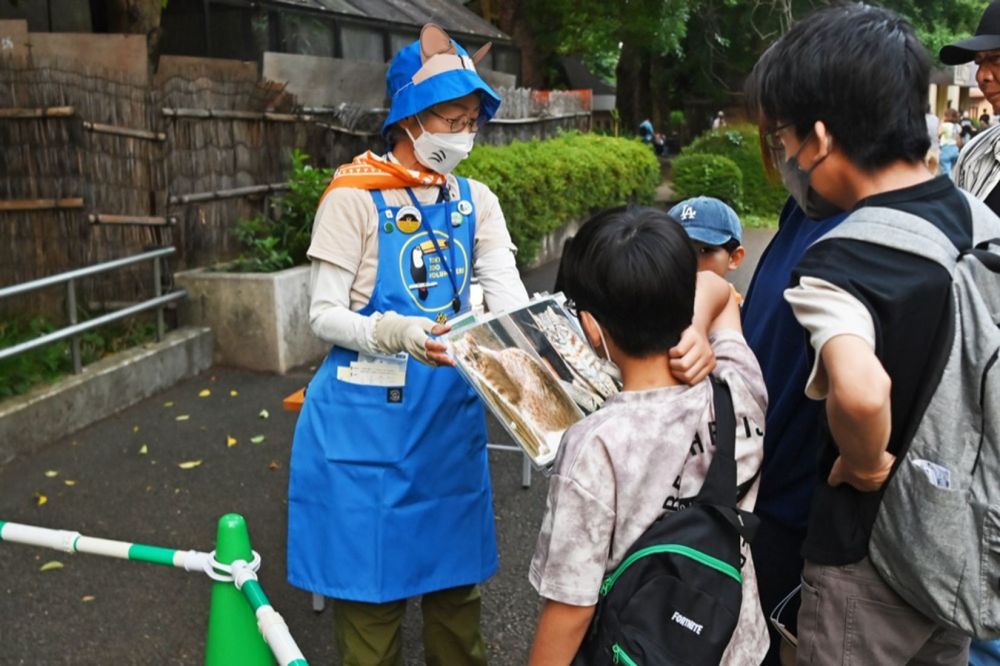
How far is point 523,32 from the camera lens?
1769 cm

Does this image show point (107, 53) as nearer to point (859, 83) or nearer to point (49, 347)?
point (49, 347)

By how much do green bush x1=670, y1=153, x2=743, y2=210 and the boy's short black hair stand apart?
14430 mm

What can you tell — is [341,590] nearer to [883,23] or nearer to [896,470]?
[896,470]

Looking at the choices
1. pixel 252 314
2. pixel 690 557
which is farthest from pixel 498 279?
pixel 252 314

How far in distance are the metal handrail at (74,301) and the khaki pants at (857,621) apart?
15.1ft

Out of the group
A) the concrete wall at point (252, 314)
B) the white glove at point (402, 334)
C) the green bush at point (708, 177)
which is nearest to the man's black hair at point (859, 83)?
the white glove at point (402, 334)

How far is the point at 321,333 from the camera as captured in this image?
265 centimetres

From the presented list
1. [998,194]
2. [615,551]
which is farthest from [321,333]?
[998,194]

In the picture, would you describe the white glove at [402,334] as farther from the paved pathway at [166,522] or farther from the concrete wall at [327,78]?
the concrete wall at [327,78]

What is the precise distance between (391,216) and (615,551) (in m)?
1.28

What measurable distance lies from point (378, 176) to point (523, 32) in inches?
623

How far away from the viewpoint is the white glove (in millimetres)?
2397

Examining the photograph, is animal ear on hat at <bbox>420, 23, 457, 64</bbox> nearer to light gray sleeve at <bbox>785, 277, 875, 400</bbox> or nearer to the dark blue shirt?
the dark blue shirt

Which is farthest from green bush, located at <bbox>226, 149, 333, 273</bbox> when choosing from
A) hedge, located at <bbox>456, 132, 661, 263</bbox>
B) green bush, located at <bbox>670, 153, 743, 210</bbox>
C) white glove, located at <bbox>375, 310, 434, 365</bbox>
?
green bush, located at <bbox>670, 153, 743, 210</bbox>
